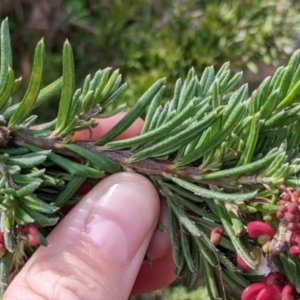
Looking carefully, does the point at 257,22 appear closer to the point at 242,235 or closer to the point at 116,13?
the point at 116,13

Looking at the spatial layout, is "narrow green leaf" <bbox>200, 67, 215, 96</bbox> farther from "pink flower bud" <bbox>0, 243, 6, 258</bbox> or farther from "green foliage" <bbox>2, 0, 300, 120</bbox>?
"green foliage" <bbox>2, 0, 300, 120</bbox>

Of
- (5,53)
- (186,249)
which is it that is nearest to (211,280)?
(186,249)

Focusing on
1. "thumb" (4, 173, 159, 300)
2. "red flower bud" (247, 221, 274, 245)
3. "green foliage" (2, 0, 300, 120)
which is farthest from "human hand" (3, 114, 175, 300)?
"green foliage" (2, 0, 300, 120)

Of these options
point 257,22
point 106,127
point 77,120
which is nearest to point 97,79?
point 77,120

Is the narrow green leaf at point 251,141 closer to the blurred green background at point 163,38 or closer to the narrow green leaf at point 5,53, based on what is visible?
the narrow green leaf at point 5,53

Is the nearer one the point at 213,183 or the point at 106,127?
the point at 213,183

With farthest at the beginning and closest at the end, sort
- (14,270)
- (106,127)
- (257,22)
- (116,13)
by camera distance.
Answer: (116,13) < (257,22) < (106,127) < (14,270)
